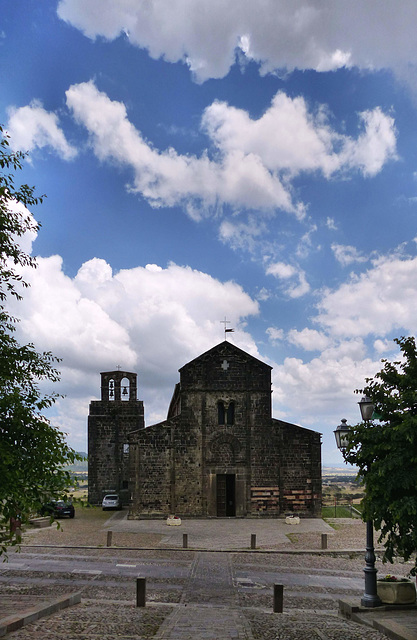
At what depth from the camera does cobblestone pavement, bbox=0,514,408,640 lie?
36.1 feet

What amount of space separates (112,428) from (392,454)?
38.2 m

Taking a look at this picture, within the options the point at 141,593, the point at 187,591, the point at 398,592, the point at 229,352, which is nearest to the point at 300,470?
the point at 229,352

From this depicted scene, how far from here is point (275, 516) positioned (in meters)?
34.6

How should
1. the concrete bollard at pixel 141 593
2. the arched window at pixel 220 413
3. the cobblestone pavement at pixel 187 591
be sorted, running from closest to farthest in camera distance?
the cobblestone pavement at pixel 187 591, the concrete bollard at pixel 141 593, the arched window at pixel 220 413

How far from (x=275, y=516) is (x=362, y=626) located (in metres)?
23.5

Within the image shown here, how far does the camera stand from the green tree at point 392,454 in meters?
11.2

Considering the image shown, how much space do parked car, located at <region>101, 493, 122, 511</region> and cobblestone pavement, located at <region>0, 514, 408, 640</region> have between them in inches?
679

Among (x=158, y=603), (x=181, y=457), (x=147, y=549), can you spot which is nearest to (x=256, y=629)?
(x=158, y=603)

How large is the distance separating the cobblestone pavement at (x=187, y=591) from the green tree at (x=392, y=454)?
7.18 ft

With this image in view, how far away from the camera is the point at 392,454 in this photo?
1168cm

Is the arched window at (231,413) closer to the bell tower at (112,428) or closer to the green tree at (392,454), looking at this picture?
the bell tower at (112,428)

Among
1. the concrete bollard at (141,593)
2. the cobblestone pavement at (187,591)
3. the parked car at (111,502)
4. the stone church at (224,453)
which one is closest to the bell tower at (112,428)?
the parked car at (111,502)

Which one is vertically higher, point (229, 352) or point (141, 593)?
point (229, 352)

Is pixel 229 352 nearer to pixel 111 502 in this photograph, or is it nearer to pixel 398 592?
pixel 111 502
